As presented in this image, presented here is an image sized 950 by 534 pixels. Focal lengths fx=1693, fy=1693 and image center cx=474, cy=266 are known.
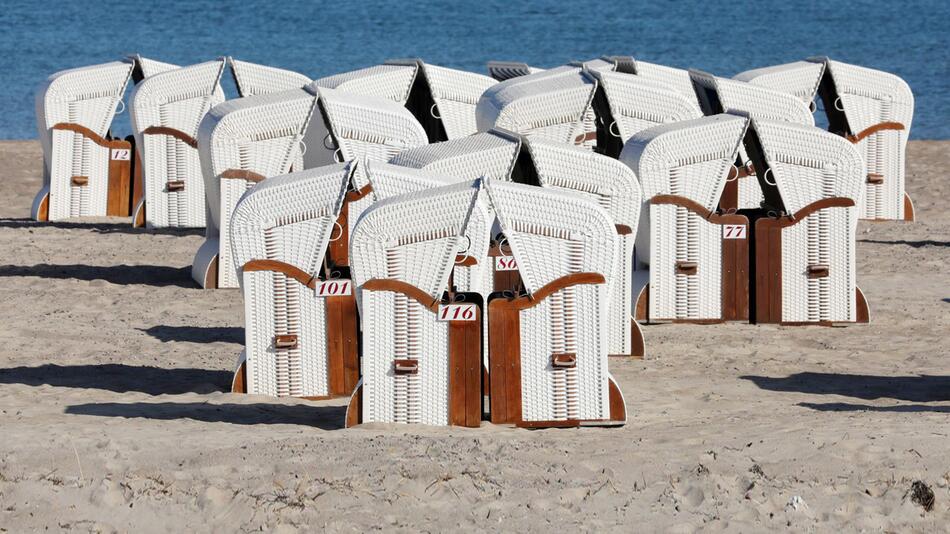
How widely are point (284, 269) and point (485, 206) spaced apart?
1.32 meters

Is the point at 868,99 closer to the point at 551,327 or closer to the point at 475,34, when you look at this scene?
the point at 551,327

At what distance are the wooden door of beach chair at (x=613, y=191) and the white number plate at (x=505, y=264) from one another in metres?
0.50

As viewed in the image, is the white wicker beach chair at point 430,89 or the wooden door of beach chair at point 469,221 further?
the white wicker beach chair at point 430,89

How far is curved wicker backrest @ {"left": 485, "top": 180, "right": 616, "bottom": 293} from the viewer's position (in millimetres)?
8141

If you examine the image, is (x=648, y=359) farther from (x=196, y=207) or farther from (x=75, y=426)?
(x=196, y=207)

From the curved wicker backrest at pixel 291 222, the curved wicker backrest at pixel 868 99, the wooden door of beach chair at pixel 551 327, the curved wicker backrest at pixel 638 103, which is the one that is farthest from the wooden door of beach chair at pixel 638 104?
the wooden door of beach chair at pixel 551 327

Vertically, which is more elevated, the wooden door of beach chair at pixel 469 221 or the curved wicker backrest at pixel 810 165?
the curved wicker backrest at pixel 810 165

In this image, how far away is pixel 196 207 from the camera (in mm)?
15320

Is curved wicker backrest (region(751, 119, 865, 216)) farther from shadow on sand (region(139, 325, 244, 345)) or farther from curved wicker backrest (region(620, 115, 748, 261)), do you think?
shadow on sand (region(139, 325, 244, 345))

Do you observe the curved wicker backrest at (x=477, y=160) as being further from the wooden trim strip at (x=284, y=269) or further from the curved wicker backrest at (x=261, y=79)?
the curved wicker backrest at (x=261, y=79)

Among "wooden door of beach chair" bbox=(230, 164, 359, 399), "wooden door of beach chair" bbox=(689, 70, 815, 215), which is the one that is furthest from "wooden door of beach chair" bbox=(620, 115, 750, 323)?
"wooden door of beach chair" bbox=(230, 164, 359, 399)

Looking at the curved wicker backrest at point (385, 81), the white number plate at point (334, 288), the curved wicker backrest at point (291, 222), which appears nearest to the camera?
the white number plate at point (334, 288)

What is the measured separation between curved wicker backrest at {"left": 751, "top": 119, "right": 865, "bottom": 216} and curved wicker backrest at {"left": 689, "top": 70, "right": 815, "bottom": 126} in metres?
2.05

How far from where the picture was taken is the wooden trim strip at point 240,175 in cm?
1240
